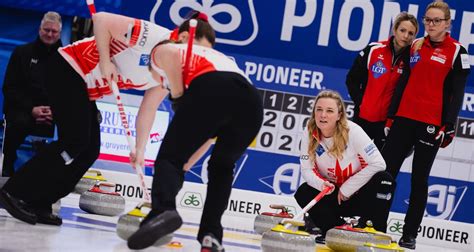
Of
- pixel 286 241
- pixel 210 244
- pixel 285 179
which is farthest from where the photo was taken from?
pixel 285 179

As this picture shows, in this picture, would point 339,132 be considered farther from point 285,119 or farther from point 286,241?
point 285,119

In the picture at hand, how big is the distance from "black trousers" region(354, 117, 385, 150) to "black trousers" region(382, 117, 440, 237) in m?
0.21

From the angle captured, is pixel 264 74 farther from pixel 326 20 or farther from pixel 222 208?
pixel 222 208

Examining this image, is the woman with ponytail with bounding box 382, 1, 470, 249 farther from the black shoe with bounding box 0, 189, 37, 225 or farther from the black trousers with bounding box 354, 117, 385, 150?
the black shoe with bounding box 0, 189, 37, 225

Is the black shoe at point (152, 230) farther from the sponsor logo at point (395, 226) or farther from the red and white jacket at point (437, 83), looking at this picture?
the sponsor logo at point (395, 226)

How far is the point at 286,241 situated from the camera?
4.64 m

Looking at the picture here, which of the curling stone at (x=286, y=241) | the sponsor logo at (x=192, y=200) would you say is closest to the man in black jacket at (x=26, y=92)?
the sponsor logo at (x=192, y=200)

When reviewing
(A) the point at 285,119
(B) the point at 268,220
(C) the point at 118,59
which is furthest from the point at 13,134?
(C) the point at 118,59

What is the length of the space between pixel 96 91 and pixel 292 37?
3.06 m

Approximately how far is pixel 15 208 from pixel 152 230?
1497 millimetres

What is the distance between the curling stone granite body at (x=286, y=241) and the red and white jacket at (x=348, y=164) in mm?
855

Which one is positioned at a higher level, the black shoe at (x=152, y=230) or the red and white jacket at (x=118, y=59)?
the red and white jacket at (x=118, y=59)

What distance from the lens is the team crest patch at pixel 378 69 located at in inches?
255

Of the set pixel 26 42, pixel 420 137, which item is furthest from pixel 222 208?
pixel 26 42
